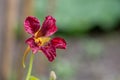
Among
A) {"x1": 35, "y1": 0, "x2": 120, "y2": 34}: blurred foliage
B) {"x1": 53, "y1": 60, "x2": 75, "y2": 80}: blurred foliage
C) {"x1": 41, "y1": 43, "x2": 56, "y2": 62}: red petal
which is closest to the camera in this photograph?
{"x1": 41, "y1": 43, "x2": 56, "y2": 62}: red petal

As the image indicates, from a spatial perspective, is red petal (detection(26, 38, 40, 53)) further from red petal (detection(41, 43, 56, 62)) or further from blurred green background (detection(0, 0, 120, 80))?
blurred green background (detection(0, 0, 120, 80))

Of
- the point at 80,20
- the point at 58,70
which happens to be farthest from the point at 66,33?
the point at 58,70

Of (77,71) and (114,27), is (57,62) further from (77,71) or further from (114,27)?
(114,27)

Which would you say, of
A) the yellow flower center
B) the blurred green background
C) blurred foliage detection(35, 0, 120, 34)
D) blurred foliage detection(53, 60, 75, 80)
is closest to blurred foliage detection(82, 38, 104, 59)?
the blurred green background

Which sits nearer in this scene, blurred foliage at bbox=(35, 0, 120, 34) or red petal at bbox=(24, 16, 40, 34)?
red petal at bbox=(24, 16, 40, 34)

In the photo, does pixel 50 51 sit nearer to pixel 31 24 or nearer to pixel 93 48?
pixel 31 24

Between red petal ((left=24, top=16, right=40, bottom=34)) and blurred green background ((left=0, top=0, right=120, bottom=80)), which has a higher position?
red petal ((left=24, top=16, right=40, bottom=34))

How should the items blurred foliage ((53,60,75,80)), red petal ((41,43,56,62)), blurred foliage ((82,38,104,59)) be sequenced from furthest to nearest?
blurred foliage ((82,38,104,59))
blurred foliage ((53,60,75,80))
red petal ((41,43,56,62))
